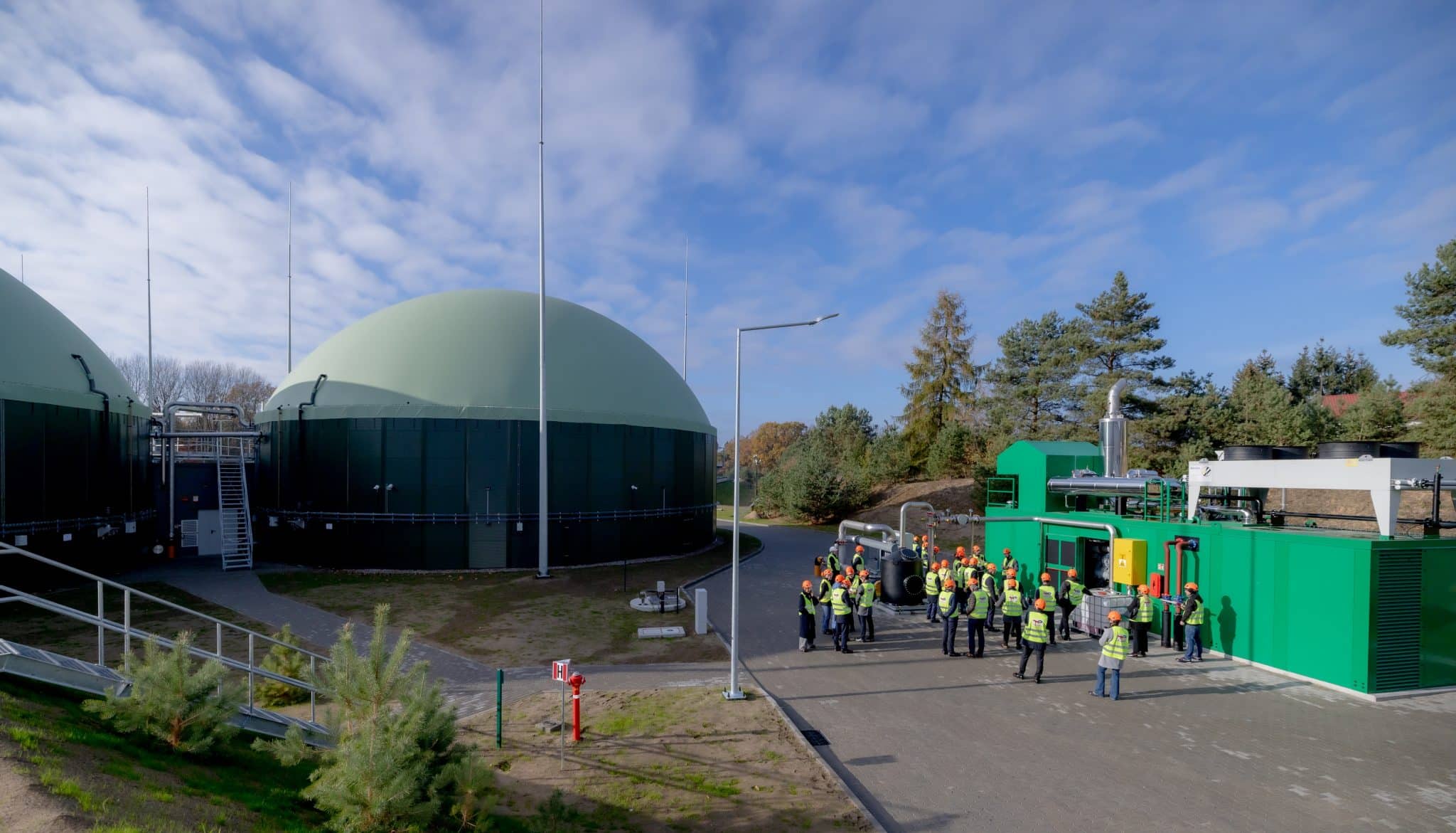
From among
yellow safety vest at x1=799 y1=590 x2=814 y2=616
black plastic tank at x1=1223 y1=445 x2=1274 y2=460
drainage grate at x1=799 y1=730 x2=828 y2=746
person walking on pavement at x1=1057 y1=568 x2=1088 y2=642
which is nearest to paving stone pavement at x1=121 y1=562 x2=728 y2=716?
yellow safety vest at x1=799 y1=590 x2=814 y2=616

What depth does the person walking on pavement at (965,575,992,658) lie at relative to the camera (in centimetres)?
1565

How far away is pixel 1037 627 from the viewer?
552 inches

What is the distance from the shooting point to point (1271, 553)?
14.6 meters

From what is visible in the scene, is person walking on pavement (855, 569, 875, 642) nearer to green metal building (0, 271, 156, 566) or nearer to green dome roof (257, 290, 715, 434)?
green dome roof (257, 290, 715, 434)

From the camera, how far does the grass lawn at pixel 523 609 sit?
1622 cm

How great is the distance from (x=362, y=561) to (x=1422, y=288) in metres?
48.1

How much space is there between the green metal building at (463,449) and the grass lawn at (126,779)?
18692 millimetres

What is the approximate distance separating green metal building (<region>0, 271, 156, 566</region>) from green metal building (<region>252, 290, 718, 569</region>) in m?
5.11

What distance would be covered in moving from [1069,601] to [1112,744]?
7.39 meters

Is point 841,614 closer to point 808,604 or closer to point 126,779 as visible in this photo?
point 808,604

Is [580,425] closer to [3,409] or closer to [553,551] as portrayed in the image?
[553,551]

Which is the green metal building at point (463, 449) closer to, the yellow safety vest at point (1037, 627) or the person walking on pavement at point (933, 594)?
the person walking on pavement at point (933, 594)

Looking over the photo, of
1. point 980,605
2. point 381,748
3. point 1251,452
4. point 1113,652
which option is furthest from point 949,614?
point 381,748

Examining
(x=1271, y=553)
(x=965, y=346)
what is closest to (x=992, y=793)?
(x=1271, y=553)
